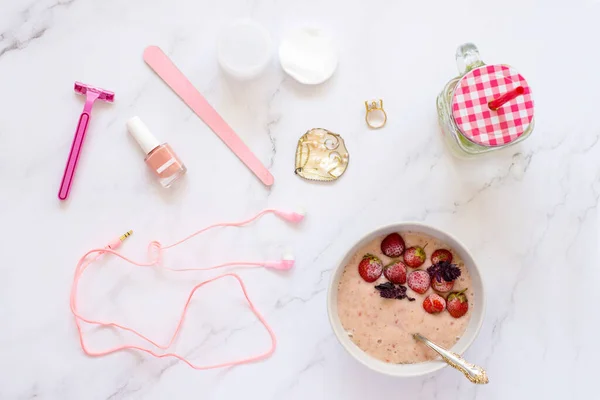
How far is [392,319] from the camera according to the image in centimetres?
95

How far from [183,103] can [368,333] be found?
484 millimetres

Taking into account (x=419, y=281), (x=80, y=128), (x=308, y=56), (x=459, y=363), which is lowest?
(x=459, y=363)

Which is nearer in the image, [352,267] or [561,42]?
[352,267]

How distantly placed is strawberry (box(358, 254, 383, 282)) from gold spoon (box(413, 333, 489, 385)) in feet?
0.36

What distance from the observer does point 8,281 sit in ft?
3.46

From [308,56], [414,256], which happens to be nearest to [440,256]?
[414,256]

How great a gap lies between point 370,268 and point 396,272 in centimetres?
4

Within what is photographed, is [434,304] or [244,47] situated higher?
[244,47]

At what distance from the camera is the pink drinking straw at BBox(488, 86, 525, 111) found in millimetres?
894

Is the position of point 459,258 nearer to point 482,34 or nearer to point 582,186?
point 582,186

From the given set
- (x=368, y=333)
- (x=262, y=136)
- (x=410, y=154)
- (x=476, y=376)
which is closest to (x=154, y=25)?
(x=262, y=136)

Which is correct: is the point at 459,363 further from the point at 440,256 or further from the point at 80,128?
the point at 80,128

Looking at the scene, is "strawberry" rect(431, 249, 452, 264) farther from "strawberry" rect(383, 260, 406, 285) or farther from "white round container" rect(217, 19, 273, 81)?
"white round container" rect(217, 19, 273, 81)

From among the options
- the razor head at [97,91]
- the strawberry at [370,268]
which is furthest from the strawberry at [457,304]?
the razor head at [97,91]
